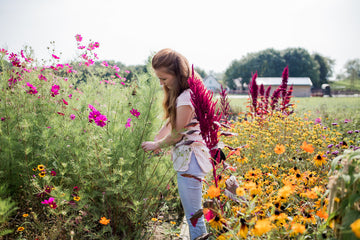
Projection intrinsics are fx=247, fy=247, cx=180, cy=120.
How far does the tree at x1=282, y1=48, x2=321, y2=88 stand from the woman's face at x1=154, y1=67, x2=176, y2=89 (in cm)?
6987

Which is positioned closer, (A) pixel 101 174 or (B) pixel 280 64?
(A) pixel 101 174

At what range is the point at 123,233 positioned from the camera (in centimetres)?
218

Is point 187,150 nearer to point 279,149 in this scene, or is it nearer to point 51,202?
point 279,149

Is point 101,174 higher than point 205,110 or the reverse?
the reverse

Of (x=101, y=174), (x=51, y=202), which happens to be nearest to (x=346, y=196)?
(x=101, y=174)

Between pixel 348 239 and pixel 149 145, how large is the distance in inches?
53.8

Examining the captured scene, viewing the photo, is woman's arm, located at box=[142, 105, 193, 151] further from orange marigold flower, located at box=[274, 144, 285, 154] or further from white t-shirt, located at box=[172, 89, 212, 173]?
orange marigold flower, located at box=[274, 144, 285, 154]

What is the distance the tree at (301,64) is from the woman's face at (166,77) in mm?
69871

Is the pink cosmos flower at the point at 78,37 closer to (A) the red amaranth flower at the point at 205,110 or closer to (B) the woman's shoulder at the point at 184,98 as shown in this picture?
(B) the woman's shoulder at the point at 184,98

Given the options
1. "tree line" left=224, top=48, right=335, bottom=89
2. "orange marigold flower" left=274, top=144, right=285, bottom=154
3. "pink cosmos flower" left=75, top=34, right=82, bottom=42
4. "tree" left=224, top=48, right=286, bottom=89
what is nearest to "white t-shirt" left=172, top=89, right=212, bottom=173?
"orange marigold flower" left=274, top=144, right=285, bottom=154

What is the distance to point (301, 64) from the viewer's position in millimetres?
64188

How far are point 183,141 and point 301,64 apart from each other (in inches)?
2809

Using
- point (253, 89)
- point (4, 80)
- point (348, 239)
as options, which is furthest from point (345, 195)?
point (253, 89)

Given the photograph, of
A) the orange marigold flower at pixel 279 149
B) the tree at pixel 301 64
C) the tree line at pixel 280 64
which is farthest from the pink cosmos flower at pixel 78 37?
the tree at pixel 301 64
